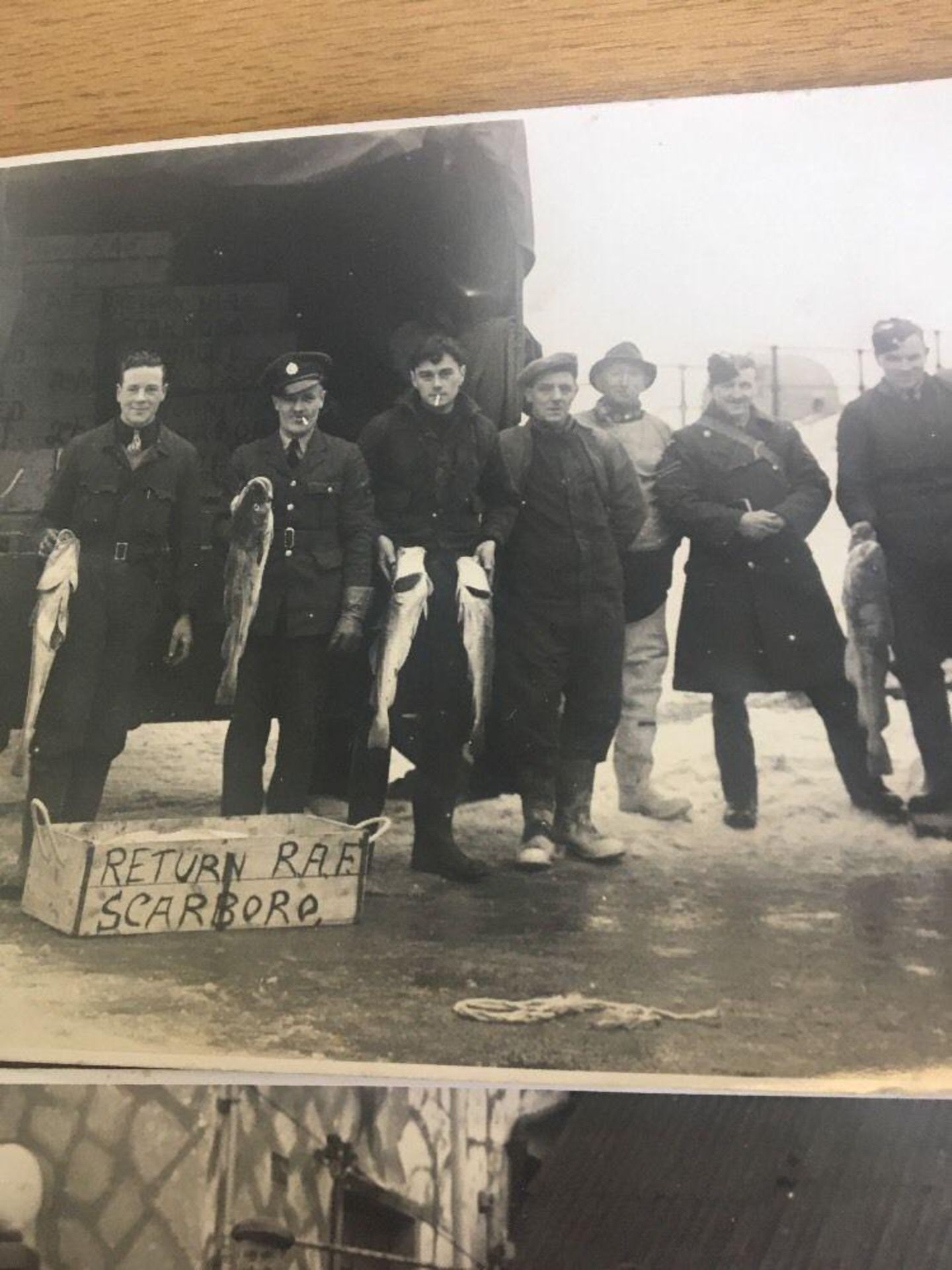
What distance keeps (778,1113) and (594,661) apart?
0.46 metres

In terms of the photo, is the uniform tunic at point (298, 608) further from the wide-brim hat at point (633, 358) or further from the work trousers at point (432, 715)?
the wide-brim hat at point (633, 358)

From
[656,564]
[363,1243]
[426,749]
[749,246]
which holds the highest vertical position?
[749,246]

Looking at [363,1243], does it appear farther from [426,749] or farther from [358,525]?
[358,525]

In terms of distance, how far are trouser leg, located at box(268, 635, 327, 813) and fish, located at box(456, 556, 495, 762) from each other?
158 millimetres

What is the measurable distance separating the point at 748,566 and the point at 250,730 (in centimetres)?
56

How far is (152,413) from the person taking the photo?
4.37 feet

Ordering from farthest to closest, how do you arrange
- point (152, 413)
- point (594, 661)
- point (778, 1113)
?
point (152, 413) → point (594, 661) → point (778, 1113)

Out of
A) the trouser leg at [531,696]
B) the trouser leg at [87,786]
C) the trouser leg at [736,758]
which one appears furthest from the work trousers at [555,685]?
the trouser leg at [87,786]

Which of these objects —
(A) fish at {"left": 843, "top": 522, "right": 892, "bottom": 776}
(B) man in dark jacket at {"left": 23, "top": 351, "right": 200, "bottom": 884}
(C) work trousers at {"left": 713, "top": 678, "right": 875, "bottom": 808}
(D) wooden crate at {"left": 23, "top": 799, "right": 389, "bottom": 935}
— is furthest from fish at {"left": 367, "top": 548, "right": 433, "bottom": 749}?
(A) fish at {"left": 843, "top": 522, "right": 892, "bottom": 776}

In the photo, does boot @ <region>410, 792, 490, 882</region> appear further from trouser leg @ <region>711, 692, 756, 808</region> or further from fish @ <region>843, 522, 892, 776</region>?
fish @ <region>843, 522, 892, 776</region>

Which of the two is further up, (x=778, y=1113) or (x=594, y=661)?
(x=594, y=661)

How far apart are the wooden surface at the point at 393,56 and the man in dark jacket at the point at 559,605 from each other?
318 millimetres

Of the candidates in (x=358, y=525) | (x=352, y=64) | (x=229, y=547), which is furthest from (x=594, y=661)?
(x=352, y=64)

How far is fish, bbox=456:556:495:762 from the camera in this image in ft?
4.11
